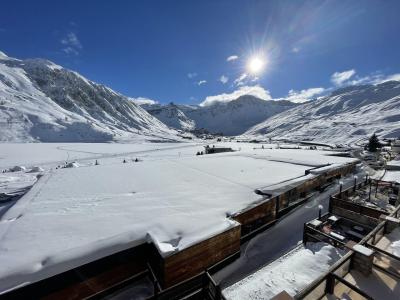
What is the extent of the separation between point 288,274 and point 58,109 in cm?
12257

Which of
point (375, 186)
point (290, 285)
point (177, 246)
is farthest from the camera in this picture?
point (375, 186)

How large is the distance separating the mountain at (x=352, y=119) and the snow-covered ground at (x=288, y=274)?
3981 inches

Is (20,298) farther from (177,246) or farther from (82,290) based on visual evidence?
(177,246)

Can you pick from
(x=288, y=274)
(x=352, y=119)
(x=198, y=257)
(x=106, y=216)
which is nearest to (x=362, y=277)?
(x=288, y=274)

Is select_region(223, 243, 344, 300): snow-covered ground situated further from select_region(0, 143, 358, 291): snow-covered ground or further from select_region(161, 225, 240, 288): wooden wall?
select_region(0, 143, 358, 291): snow-covered ground

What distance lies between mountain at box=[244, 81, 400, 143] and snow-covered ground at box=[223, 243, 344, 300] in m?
101

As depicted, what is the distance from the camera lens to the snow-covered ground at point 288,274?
7.61 metres

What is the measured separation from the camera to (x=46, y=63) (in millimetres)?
164500

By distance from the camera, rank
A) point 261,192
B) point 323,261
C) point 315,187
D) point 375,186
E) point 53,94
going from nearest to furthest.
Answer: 1. point 323,261
2. point 261,192
3. point 315,187
4. point 375,186
5. point 53,94

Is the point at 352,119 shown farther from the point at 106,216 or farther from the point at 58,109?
the point at 58,109

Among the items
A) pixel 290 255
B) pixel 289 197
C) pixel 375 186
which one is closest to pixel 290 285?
pixel 290 255

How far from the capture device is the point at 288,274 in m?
8.45

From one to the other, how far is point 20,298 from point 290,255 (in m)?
9.95

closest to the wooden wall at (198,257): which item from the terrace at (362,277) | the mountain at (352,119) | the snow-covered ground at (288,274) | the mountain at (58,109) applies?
the snow-covered ground at (288,274)
